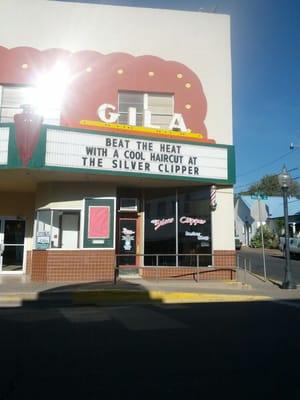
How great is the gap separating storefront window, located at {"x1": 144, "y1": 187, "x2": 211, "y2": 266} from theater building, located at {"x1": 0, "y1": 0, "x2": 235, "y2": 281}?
39 millimetres

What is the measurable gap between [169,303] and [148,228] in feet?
18.0

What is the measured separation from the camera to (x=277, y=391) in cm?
523

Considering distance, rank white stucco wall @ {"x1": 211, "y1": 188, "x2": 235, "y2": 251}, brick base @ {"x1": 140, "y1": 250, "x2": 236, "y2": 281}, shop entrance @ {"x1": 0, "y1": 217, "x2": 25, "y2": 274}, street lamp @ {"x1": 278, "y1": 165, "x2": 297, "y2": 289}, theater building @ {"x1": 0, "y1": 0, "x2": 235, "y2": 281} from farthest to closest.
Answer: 1. shop entrance @ {"x1": 0, "y1": 217, "x2": 25, "y2": 274}
2. white stucco wall @ {"x1": 211, "y1": 188, "x2": 235, "y2": 251}
3. brick base @ {"x1": 140, "y1": 250, "x2": 236, "y2": 281}
4. theater building @ {"x1": 0, "y1": 0, "x2": 235, "y2": 281}
5. street lamp @ {"x1": 278, "y1": 165, "x2": 297, "y2": 289}

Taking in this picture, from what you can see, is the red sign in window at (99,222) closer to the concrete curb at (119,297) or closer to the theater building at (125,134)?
the theater building at (125,134)

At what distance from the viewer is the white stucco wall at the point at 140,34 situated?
18.5m

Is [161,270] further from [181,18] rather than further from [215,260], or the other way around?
[181,18]

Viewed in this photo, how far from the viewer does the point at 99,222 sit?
17.2m

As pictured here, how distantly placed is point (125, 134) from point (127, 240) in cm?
421

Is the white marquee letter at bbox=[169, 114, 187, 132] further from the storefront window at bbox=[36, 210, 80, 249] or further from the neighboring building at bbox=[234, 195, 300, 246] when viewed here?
the neighboring building at bbox=[234, 195, 300, 246]

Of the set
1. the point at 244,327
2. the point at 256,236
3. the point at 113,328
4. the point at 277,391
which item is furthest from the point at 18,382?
the point at 256,236

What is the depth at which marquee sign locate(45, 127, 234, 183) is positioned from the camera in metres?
15.8

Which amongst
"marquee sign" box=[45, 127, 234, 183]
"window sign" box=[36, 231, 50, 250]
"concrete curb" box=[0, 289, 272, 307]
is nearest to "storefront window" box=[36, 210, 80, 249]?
"window sign" box=[36, 231, 50, 250]

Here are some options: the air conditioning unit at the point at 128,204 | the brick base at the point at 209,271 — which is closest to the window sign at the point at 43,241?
the air conditioning unit at the point at 128,204

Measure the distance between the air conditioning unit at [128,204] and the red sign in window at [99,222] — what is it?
4.00 ft
